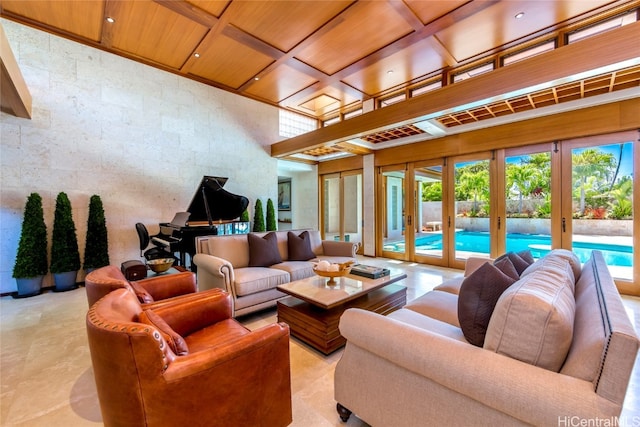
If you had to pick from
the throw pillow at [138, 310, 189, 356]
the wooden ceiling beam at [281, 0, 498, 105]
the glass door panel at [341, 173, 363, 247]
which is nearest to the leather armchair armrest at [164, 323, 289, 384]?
the throw pillow at [138, 310, 189, 356]

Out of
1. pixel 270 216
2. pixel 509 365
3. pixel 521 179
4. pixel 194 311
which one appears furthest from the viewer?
pixel 270 216

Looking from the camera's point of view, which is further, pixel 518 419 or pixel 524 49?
pixel 524 49

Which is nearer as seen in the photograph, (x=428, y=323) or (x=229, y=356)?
(x=229, y=356)

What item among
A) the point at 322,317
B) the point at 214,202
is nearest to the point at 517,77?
the point at 322,317

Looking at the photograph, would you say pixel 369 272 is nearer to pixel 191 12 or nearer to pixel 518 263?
pixel 518 263

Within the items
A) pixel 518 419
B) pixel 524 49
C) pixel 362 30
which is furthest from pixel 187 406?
pixel 524 49

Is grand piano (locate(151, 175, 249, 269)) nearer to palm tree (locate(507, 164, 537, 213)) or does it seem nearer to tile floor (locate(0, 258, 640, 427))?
tile floor (locate(0, 258, 640, 427))

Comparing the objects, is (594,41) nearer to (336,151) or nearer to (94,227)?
(336,151)

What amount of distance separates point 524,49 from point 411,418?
5266 mm

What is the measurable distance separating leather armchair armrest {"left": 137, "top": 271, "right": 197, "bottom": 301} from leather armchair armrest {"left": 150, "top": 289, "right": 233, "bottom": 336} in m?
0.56

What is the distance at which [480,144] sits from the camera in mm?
4984

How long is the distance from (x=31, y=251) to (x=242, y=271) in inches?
130

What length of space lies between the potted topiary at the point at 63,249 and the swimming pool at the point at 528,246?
6493 millimetres

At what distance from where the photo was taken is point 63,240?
4055mm
